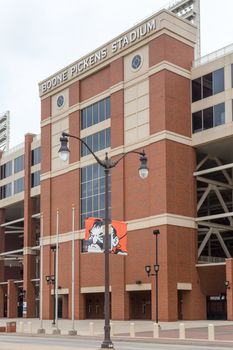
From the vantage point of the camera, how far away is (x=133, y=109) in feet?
207

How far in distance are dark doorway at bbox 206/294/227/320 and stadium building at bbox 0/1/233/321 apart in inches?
4.3

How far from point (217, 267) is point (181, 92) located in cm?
1773

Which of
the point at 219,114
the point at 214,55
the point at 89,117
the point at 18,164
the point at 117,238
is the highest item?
the point at 214,55

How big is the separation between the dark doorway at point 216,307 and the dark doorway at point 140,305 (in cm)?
597

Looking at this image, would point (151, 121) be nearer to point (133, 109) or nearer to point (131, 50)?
point (133, 109)

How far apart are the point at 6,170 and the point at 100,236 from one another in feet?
235

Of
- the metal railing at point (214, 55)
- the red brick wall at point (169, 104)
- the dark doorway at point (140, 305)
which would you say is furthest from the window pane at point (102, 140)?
the dark doorway at point (140, 305)

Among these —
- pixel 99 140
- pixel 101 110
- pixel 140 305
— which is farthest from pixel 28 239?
pixel 140 305

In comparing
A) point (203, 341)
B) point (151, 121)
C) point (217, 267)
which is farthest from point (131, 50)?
point (203, 341)

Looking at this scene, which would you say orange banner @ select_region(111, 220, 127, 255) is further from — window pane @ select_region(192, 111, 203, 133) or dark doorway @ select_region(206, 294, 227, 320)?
dark doorway @ select_region(206, 294, 227, 320)

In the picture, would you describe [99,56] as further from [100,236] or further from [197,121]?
[100,236]

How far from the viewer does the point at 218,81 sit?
2349 inches

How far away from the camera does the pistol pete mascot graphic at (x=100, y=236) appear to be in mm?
25047

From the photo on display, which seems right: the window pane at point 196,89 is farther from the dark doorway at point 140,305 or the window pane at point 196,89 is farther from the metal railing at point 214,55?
the dark doorway at point 140,305
